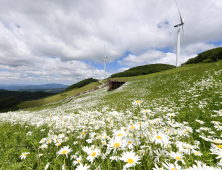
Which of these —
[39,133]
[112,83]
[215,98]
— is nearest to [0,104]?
[112,83]

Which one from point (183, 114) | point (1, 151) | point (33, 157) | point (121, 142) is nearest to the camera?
point (121, 142)

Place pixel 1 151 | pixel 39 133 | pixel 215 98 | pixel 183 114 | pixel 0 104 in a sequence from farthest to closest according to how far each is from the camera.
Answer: pixel 0 104 → pixel 215 98 → pixel 183 114 → pixel 39 133 → pixel 1 151

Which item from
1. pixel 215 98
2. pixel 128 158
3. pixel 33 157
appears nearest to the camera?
pixel 128 158

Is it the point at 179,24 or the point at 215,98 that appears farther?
the point at 179,24

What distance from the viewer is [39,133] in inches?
191

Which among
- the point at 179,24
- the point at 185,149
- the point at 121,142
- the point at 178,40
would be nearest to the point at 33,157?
the point at 121,142

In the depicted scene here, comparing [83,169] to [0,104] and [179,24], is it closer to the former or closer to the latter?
[179,24]

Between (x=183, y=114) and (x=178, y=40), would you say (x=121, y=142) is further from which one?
(x=178, y=40)

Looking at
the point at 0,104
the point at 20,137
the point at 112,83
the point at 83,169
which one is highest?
the point at 112,83

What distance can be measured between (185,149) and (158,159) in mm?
569

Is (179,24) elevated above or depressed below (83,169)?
above

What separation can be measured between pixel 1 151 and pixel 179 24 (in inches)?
2449

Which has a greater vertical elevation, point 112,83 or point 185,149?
point 112,83

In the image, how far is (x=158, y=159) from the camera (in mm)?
1906
